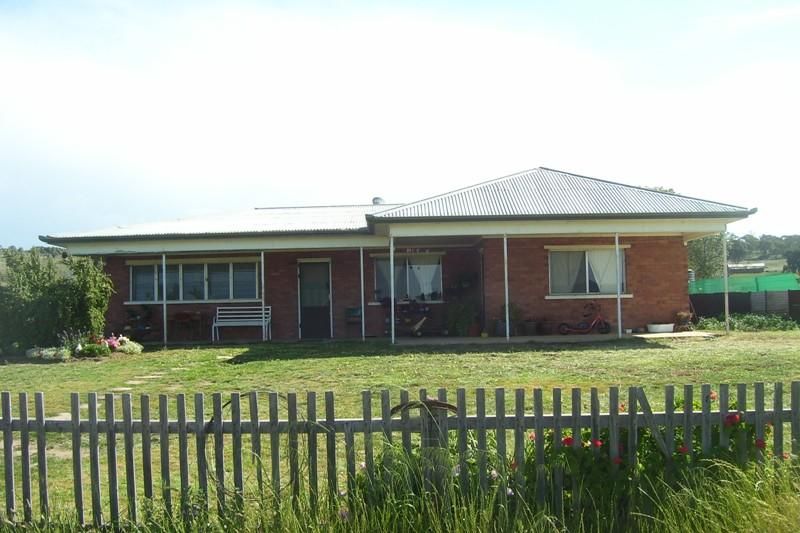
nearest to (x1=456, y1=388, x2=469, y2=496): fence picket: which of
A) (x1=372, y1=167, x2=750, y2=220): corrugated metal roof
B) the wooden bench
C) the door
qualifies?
(x1=372, y1=167, x2=750, y2=220): corrugated metal roof

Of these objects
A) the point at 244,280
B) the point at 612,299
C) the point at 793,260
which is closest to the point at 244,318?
the point at 244,280

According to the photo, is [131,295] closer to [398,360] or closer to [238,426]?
[398,360]

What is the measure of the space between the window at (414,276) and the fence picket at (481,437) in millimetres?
17454

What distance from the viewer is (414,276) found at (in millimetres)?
22703

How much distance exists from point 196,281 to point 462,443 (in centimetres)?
1884

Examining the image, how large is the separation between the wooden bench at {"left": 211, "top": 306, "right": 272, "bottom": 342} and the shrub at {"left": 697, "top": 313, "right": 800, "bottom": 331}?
1287 centimetres

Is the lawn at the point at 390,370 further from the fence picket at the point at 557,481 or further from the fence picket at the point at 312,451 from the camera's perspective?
the fence picket at the point at 557,481

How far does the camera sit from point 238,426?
5.08m

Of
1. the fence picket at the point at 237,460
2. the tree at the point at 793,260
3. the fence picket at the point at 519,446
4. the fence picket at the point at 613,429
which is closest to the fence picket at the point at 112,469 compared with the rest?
the fence picket at the point at 237,460

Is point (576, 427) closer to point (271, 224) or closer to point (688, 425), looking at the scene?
point (688, 425)

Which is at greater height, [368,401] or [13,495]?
[368,401]

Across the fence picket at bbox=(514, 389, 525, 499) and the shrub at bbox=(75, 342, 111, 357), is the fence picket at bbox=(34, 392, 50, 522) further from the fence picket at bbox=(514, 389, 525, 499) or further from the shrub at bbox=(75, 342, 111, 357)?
the shrub at bbox=(75, 342, 111, 357)

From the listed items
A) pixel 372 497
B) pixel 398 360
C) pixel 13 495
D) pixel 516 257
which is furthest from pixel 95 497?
pixel 516 257

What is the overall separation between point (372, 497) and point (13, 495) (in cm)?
261
